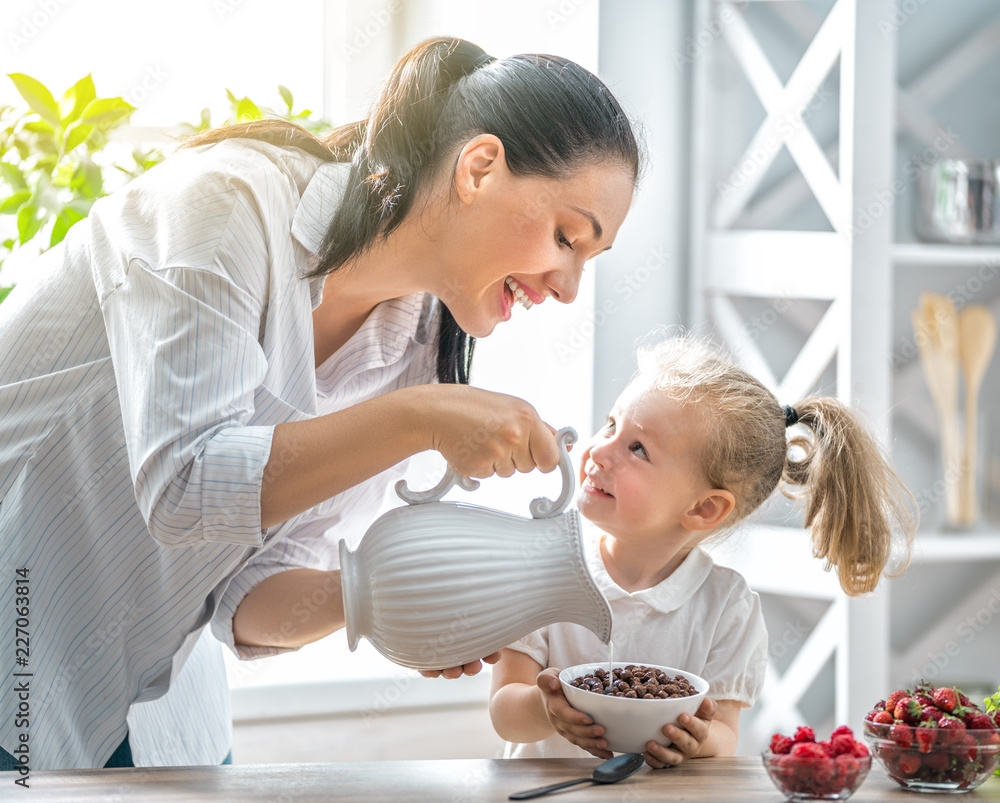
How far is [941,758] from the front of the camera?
0.87 m

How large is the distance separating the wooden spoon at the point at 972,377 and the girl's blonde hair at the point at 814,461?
880mm

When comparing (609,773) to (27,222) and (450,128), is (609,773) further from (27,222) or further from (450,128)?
(27,222)

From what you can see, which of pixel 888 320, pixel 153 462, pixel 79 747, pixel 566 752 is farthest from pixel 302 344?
pixel 888 320

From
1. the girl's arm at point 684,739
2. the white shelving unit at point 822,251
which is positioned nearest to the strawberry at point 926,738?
the girl's arm at point 684,739

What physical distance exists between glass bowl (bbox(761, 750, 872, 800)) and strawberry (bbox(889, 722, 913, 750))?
51 millimetres

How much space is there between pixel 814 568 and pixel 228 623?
129cm

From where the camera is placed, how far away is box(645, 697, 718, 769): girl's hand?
2.95 feet

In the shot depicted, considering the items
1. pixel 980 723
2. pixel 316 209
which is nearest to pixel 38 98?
pixel 316 209

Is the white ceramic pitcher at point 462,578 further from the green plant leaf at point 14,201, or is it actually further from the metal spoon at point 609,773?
the green plant leaf at point 14,201

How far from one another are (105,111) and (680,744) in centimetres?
115

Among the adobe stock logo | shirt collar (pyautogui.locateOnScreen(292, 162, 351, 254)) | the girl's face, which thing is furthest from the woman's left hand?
the adobe stock logo

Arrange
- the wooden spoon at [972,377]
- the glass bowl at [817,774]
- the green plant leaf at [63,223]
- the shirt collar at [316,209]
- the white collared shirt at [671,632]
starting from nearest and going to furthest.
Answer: the glass bowl at [817,774], the shirt collar at [316,209], the white collared shirt at [671,632], the green plant leaf at [63,223], the wooden spoon at [972,377]

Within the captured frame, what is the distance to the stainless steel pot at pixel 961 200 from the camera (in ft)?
6.56

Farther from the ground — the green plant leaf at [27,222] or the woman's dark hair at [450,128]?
the woman's dark hair at [450,128]
